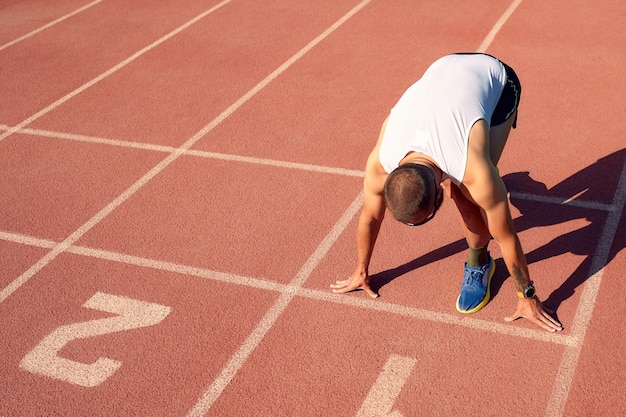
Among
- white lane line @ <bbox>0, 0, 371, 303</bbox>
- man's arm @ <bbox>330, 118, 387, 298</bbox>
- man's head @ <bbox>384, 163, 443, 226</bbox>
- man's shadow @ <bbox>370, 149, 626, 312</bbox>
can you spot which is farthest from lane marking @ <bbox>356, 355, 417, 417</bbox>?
white lane line @ <bbox>0, 0, 371, 303</bbox>

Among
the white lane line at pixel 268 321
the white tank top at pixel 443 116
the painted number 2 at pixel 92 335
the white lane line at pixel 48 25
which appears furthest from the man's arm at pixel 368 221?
the white lane line at pixel 48 25

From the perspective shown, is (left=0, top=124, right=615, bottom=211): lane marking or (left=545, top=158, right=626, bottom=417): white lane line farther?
(left=0, top=124, right=615, bottom=211): lane marking

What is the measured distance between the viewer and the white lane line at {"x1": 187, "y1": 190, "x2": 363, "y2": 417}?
5.09 metres

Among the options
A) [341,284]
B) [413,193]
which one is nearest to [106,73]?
[341,284]

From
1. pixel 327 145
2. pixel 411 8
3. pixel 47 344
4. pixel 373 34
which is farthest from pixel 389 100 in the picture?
pixel 47 344

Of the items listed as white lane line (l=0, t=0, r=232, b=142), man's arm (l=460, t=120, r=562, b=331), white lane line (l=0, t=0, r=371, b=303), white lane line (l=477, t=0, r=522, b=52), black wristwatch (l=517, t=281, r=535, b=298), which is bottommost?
white lane line (l=0, t=0, r=232, b=142)

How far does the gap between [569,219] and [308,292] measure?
86.1 inches

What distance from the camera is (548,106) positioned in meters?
8.27

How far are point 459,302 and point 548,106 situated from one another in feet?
11.2

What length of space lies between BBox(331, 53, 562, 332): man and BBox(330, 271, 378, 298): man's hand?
0.11 meters

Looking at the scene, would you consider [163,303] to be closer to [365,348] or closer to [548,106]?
[365,348]

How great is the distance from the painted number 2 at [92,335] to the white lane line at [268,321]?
703 mm

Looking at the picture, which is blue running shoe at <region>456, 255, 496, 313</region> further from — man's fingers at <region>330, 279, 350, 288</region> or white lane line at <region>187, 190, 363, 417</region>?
white lane line at <region>187, 190, 363, 417</region>

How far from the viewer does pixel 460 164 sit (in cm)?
476
